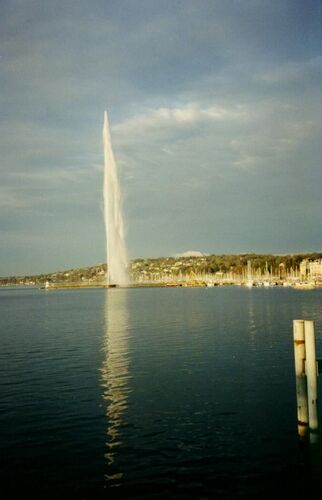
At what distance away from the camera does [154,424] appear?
1661 centimetres

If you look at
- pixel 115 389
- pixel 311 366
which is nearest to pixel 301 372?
pixel 311 366

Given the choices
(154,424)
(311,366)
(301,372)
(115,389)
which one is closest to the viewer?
(311,366)

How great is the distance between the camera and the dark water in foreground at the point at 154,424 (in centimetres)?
1218

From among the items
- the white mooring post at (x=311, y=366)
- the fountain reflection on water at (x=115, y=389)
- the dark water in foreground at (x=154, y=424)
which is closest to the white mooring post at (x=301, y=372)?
the white mooring post at (x=311, y=366)

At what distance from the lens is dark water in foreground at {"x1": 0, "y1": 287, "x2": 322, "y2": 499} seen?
1218cm

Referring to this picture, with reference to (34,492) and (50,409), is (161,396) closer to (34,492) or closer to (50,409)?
(50,409)

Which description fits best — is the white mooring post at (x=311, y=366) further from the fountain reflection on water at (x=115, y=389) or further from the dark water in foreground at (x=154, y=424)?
the fountain reflection on water at (x=115, y=389)

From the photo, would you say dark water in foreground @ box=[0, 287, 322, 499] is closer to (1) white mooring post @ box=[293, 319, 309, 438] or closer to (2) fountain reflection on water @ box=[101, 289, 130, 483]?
(2) fountain reflection on water @ box=[101, 289, 130, 483]

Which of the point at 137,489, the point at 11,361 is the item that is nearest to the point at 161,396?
the point at 137,489

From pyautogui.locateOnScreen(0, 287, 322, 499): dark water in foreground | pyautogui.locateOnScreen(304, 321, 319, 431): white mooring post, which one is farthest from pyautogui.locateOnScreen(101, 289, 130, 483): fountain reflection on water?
pyautogui.locateOnScreen(304, 321, 319, 431): white mooring post

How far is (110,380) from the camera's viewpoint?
24.0 m

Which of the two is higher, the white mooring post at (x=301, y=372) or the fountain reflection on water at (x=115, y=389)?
the white mooring post at (x=301, y=372)

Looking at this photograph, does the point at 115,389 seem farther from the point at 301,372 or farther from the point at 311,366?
the point at 311,366

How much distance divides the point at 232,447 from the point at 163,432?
2527mm
